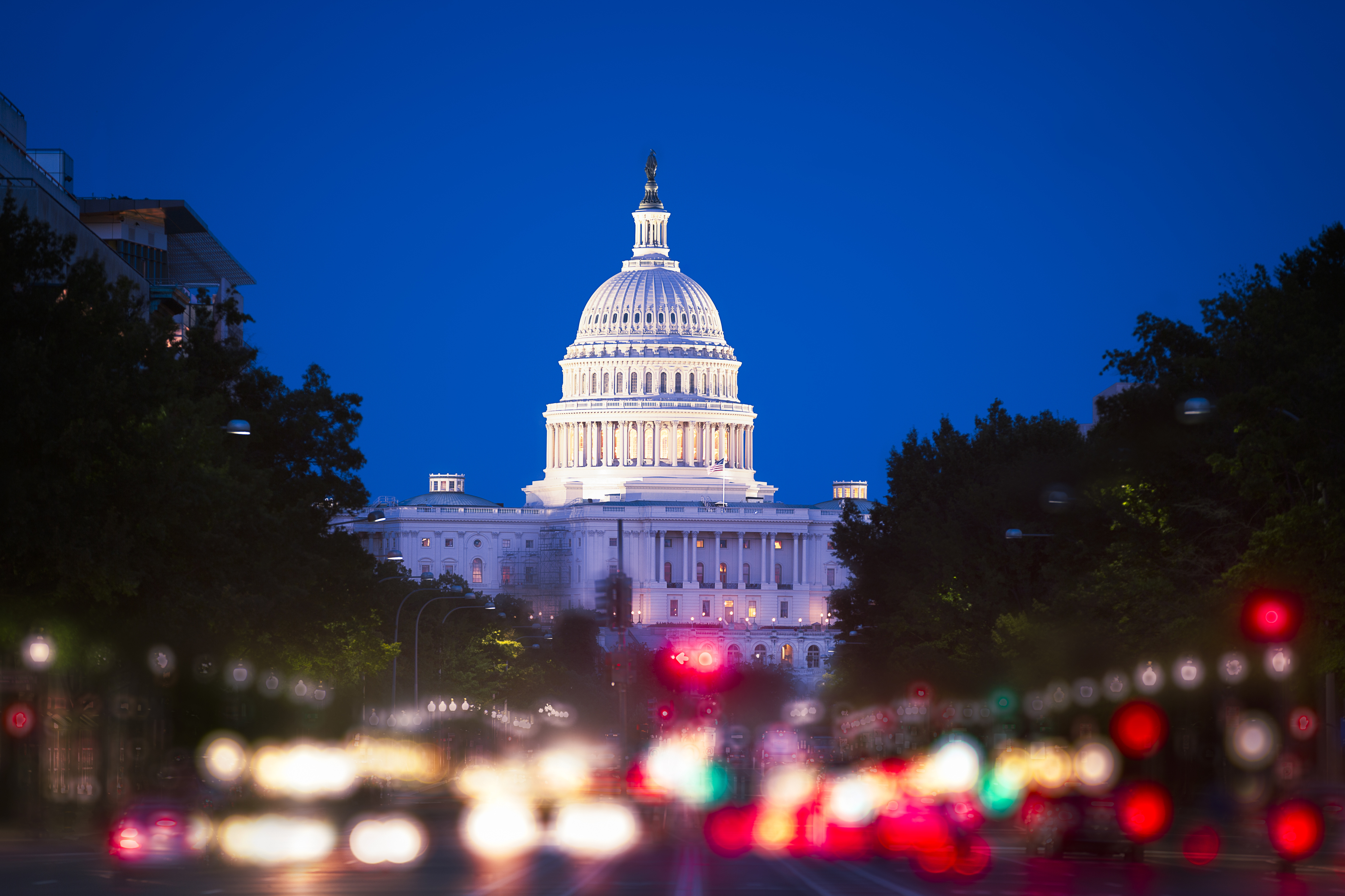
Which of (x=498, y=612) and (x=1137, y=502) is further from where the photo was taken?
(x=498, y=612)

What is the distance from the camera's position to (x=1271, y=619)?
140ft

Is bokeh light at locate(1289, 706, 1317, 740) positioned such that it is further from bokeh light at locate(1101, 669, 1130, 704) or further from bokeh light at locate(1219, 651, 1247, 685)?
bokeh light at locate(1101, 669, 1130, 704)

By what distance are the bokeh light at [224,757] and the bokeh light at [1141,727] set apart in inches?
1123

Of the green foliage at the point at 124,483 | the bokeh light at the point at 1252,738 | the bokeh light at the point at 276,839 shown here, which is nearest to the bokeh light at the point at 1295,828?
the bokeh light at the point at 276,839

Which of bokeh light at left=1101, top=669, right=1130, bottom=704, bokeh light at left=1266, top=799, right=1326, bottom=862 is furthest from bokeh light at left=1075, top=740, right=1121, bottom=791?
bokeh light at left=1266, top=799, right=1326, bottom=862

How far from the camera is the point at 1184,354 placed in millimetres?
65562

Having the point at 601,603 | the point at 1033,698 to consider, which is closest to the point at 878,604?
the point at 1033,698

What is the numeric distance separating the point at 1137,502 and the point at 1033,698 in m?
22.3

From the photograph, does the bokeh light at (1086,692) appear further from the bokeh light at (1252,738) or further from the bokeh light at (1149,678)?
the bokeh light at (1252,738)

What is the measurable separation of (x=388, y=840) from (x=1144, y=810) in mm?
17034

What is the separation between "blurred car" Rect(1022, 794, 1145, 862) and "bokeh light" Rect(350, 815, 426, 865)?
39.7 ft

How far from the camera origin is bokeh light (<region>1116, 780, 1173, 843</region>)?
43750 millimetres

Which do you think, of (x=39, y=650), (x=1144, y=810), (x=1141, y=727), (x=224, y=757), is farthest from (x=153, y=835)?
(x=224, y=757)

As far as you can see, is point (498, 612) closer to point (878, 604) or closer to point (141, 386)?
point (878, 604)
